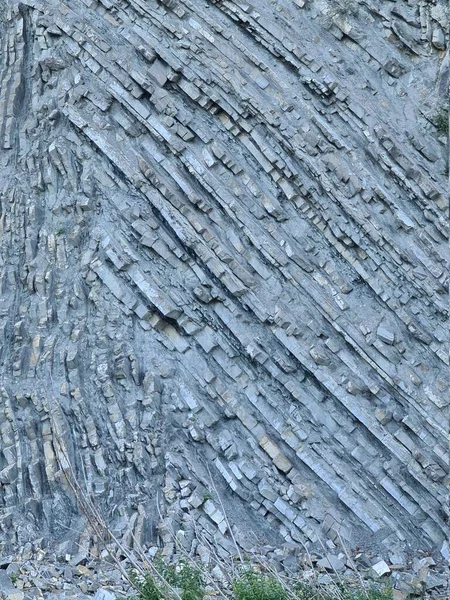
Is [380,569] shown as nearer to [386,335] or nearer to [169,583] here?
[169,583]

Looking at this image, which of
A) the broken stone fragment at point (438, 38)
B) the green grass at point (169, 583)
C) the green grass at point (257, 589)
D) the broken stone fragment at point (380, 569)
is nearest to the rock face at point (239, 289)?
the broken stone fragment at point (438, 38)

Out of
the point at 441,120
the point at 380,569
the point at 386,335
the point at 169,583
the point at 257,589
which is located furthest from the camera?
the point at 441,120

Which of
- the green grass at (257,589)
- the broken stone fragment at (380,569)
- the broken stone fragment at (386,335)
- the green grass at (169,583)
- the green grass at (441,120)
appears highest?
the green grass at (441,120)

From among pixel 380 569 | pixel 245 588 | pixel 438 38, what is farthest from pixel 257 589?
pixel 438 38

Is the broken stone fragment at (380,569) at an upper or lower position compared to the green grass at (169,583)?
upper

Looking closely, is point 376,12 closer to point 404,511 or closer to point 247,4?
point 247,4

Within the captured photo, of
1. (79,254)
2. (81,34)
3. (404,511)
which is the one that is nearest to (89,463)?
(79,254)

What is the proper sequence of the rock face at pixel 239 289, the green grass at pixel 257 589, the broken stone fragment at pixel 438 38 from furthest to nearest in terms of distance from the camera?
the broken stone fragment at pixel 438 38, the rock face at pixel 239 289, the green grass at pixel 257 589

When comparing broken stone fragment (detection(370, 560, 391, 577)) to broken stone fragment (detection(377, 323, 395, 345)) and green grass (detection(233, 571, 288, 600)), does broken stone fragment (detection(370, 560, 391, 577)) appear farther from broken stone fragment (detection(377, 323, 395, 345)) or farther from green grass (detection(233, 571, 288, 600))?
broken stone fragment (detection(377, 323, 395, 345))

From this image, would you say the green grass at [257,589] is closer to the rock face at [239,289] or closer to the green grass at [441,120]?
the rock face at [239,289]
